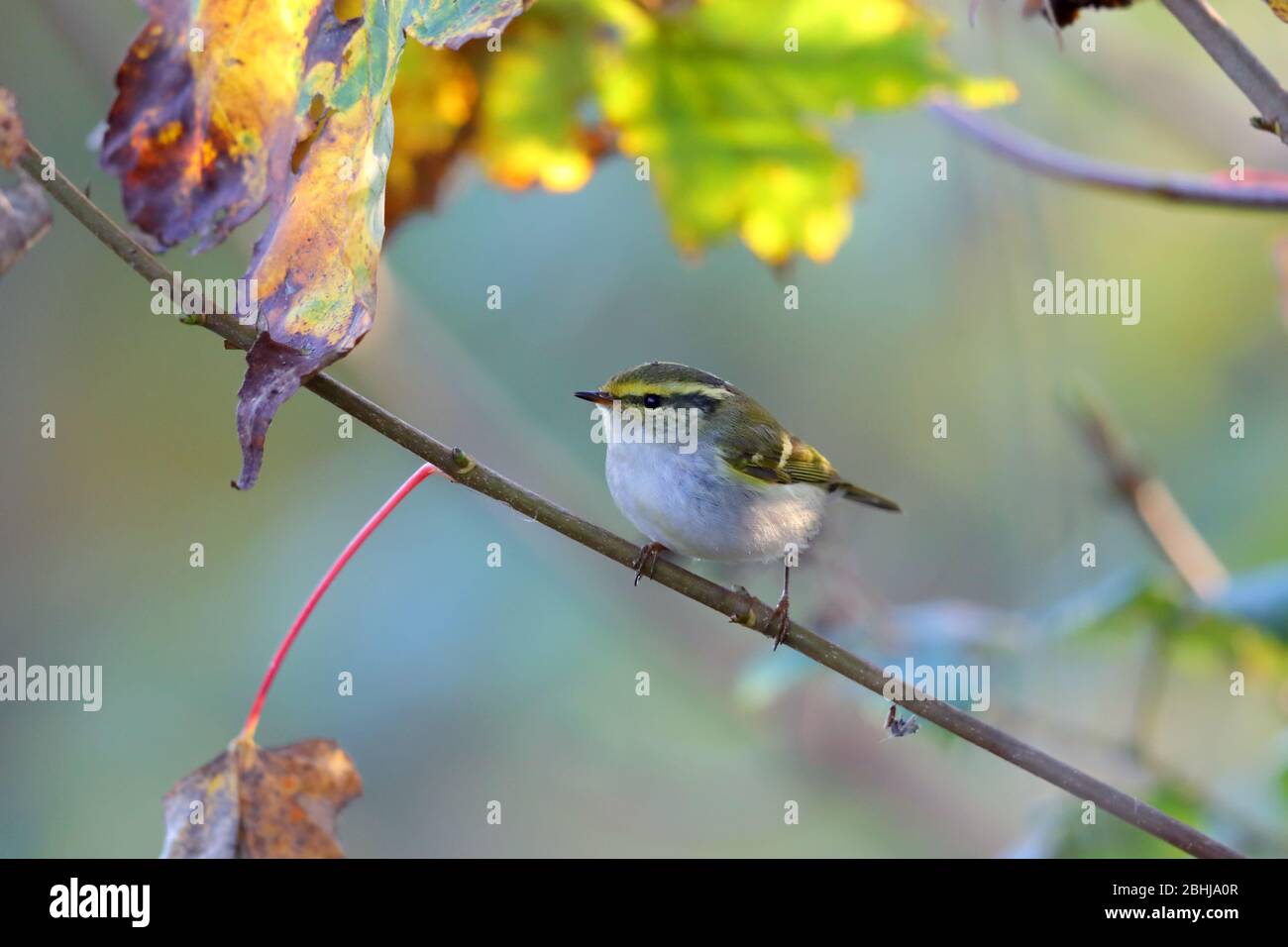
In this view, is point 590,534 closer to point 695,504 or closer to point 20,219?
point 20,219

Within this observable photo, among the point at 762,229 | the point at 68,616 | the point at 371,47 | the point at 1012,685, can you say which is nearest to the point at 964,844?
the point at 1012,685

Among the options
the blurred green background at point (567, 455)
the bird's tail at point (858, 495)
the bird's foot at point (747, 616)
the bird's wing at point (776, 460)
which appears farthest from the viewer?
the blurred green background at point (567, 455)

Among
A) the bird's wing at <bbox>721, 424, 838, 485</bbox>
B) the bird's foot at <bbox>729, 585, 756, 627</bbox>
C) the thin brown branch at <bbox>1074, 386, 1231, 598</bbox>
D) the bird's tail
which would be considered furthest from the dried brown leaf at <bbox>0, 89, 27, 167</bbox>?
the bird's tail

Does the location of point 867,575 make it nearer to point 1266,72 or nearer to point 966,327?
point 966,327

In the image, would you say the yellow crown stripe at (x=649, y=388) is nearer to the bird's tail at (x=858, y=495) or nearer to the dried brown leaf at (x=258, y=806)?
the bird's tail at (x=858, y=495)

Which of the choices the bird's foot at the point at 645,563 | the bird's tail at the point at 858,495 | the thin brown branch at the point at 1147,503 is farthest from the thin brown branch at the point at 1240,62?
the bird's tail at the point at 858,495

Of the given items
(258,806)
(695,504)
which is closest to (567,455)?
(695,504)
